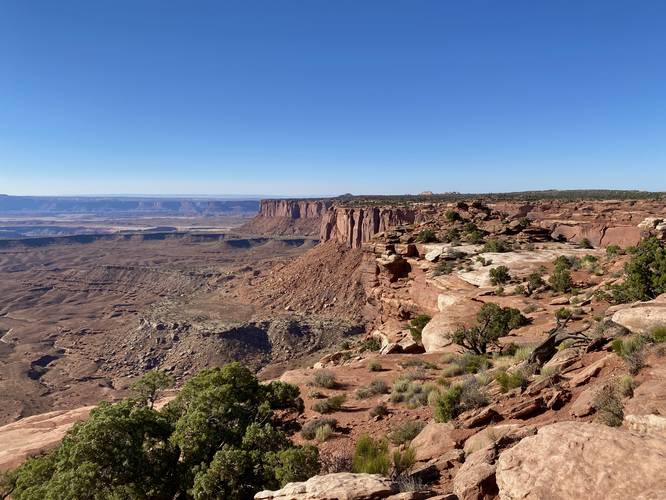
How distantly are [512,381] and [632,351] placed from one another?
2.86 meters

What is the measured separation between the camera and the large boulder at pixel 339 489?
6047 mm

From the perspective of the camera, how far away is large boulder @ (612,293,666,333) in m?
11.5

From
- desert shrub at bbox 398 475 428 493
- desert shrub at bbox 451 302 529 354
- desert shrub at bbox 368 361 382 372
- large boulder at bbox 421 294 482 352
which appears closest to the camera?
desert shrub at bbox 398 475 428 493

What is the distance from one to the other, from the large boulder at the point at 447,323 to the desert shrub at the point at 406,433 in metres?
9.83

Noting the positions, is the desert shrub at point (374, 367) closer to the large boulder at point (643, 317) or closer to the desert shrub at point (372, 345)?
the desert shrub at point (372, 345)

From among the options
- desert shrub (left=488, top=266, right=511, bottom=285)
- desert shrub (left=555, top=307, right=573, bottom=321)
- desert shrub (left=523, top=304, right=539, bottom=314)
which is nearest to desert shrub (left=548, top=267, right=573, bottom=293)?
desert shrub (left=488, top=266, right=511, bottom=285)

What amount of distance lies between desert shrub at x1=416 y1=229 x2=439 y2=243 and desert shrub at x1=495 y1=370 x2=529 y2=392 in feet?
76.4

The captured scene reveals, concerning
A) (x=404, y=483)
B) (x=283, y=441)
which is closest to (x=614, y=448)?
(x=404, y=483)

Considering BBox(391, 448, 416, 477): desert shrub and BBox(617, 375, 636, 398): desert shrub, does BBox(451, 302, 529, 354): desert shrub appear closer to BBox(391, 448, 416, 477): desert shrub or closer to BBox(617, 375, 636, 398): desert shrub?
BBox(617, 375, 636, 398): desert shrub

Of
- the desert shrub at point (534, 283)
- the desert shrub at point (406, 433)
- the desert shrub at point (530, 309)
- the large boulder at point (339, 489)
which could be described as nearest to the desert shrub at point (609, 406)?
the desert shrub at point (406, 433)

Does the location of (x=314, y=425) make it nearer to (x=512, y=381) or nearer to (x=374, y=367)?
(x=512, y=381)


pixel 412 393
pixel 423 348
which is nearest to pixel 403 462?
pixel 412 393

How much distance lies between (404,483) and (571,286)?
21.0 m

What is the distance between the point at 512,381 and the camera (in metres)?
11.2
